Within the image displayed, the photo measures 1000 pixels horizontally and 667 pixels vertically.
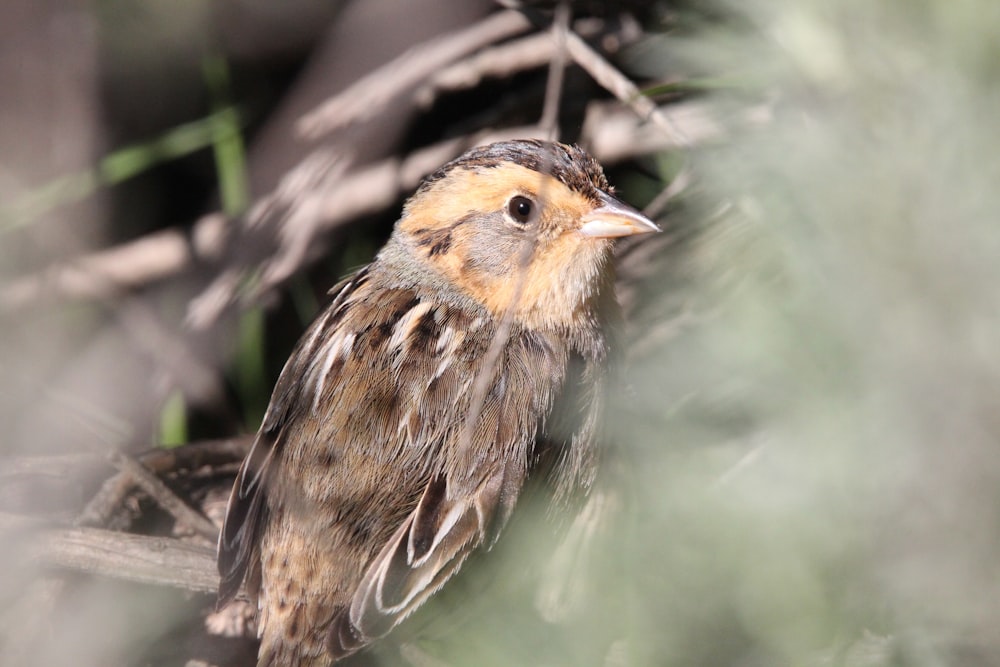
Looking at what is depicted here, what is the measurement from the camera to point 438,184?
284 cm

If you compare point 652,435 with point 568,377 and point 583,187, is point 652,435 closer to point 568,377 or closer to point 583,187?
point 568,377

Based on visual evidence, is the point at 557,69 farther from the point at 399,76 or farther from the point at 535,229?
the point at 399,76

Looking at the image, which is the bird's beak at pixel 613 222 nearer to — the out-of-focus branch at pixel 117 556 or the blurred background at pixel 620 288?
the blurred background at pixel 620 288

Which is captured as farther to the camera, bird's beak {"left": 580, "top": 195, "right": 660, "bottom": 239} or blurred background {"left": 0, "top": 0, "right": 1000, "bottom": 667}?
bird's beak {"left": 580, "top": 195, "right": 660, "bottom": 239}

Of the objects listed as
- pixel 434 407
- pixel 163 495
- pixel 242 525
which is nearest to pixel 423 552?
pixel 434 407

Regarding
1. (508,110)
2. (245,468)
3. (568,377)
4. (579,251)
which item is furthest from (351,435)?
(508,110)

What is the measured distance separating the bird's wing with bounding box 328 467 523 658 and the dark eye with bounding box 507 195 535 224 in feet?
2.36

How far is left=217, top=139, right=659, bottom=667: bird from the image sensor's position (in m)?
2.32

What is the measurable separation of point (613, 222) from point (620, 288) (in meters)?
0.85

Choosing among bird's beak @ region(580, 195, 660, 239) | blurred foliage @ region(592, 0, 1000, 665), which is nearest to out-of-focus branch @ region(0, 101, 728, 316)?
bird's beak @ region(580, 195, 660, 239)

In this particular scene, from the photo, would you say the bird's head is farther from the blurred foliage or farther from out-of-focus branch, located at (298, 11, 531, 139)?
the blurred foliage

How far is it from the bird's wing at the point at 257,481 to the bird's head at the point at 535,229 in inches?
17.4

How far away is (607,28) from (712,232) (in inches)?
52.6

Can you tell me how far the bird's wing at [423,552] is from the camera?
2.21 meters
